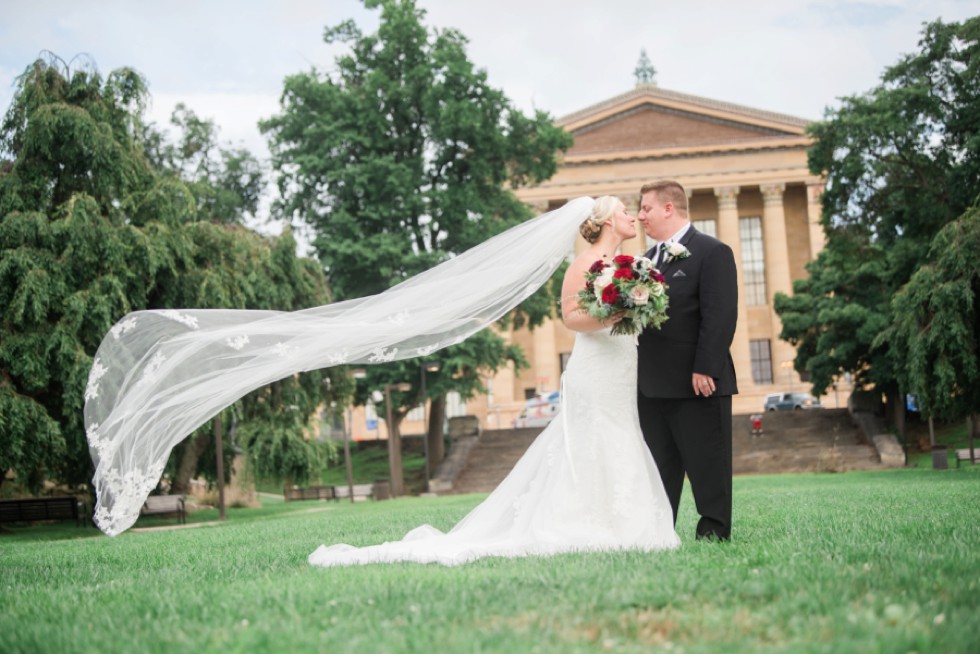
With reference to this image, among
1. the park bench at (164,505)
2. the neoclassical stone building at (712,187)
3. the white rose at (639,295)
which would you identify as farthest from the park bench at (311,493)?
the white rose at (639,295)

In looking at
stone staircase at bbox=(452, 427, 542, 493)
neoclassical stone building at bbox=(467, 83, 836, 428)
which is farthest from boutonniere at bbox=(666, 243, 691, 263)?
neoclassical stone building at bbox=(467, 83, 836, 428)

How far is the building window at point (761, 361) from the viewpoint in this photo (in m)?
69.1

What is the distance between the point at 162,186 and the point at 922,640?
72.7ft

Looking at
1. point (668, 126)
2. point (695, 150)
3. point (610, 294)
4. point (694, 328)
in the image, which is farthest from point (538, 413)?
point (610, 294)

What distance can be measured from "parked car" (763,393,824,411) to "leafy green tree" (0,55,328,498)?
40362mm

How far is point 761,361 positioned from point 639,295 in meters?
64.8

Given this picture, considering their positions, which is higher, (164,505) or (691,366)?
(691,366)

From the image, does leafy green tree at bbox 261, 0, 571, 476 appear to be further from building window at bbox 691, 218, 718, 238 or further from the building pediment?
building window at bbox 691, 218, 718, 238

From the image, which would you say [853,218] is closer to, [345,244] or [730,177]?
[345,244]

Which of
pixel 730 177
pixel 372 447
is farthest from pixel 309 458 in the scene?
pixel 730 177

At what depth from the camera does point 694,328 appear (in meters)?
7.84

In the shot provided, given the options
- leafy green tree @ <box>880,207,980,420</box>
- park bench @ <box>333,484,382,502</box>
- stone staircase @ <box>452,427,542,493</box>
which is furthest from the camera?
stone staircase @ <box>452,427,542,493</box>

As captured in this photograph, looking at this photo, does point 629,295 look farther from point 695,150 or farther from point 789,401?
point 695,150

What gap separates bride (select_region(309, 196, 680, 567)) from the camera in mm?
7414
